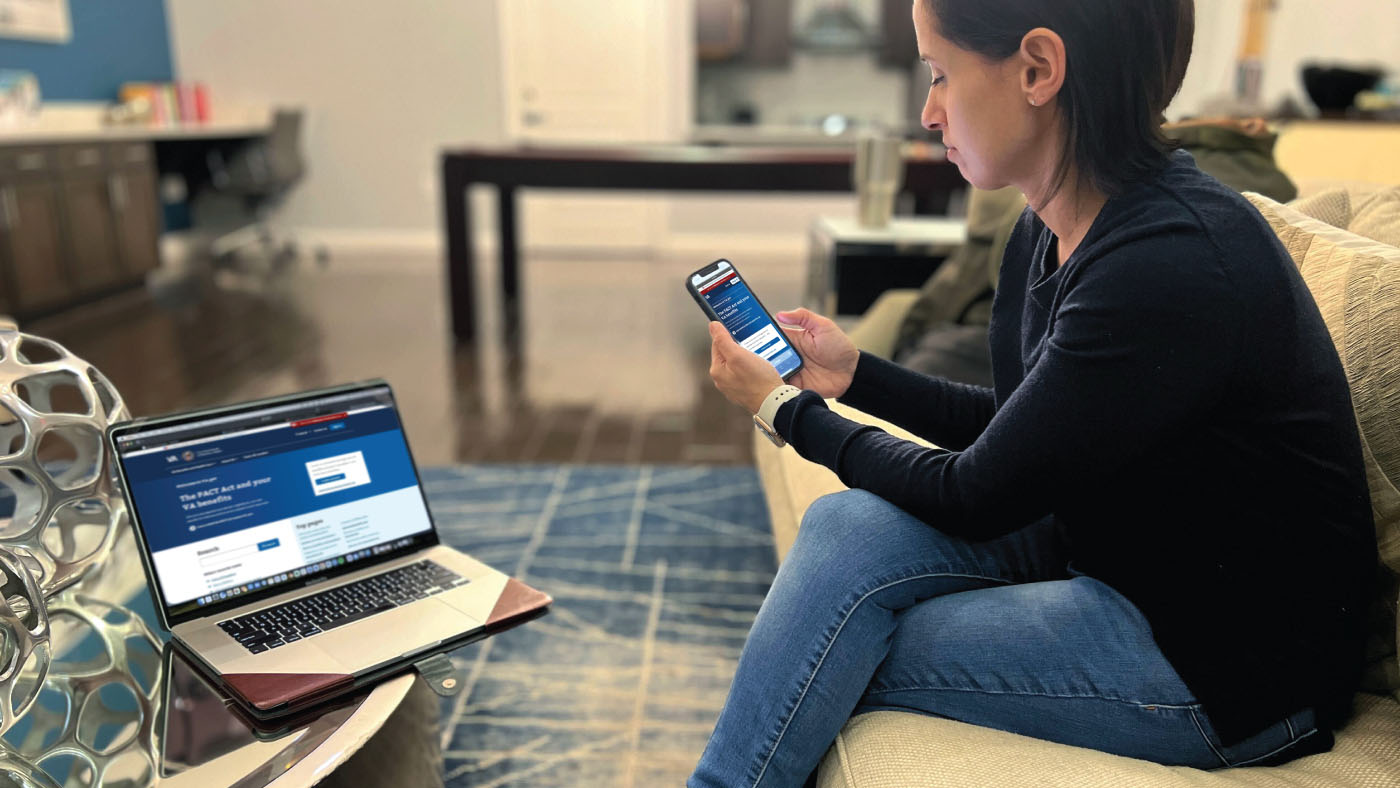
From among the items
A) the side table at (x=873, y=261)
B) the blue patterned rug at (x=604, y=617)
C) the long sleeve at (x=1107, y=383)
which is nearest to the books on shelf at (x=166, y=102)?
the blue patterned rug at (x=604, y=617)

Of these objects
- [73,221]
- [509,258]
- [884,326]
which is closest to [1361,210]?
[884,326]

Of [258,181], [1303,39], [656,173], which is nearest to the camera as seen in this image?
[656,173]

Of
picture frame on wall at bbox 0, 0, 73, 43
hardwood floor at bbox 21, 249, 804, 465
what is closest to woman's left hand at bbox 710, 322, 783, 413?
hardwood floor at bbox 21, 249, 804, 465

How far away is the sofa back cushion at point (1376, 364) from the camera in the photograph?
86 centimetres

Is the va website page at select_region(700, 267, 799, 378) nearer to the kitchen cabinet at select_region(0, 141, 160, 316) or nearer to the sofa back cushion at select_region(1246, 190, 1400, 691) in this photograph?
the sofa back cushion at select_region(1246, 190, 1400, 691)

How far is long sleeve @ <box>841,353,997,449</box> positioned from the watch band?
0.15 metres

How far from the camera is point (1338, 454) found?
30.3 inches

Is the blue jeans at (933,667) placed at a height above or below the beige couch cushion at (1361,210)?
below

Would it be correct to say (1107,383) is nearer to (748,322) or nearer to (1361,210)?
(748,322)

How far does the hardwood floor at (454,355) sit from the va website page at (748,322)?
1.53 m

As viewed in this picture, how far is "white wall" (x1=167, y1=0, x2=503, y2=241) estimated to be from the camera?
5.79m

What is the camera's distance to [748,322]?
1.08 metres

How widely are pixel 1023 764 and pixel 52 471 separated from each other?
986mm

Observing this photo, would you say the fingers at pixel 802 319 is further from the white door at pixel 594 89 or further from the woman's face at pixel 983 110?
the white door at pixel 594 89
